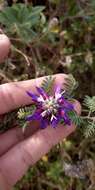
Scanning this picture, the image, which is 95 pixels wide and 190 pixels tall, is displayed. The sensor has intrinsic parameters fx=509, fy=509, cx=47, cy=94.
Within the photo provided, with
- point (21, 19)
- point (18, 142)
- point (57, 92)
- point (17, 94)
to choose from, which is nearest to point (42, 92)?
point (57, 92)

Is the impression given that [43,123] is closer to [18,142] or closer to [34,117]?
[34,117]

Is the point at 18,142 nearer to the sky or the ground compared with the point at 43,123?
nearer to the ground

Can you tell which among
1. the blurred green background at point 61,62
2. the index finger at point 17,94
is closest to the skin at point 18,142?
the index finger at point 17,94

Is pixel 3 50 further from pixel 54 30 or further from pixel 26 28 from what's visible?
pixel 54 30

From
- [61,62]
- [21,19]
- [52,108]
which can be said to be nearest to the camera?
[52,108]

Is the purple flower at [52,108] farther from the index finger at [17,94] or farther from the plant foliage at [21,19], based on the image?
the plant foliage at [21,19]
